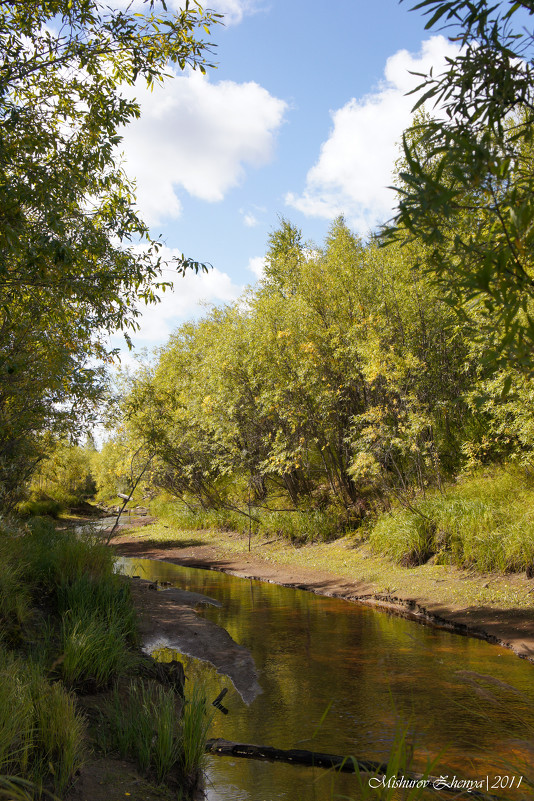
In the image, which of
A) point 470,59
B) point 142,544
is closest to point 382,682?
point 470,59

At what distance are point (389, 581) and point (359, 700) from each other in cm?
670

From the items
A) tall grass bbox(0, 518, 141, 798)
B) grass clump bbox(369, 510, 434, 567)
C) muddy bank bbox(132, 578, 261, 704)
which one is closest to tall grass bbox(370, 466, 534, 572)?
grass clump bbox(369, 510, 434, 567)

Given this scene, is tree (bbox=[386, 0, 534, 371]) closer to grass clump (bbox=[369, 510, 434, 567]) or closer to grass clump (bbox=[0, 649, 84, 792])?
grass clump (bbox=[0, 649, 84, 792])

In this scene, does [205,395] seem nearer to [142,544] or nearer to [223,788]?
[142,544]

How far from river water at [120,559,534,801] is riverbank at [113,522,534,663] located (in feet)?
1.84

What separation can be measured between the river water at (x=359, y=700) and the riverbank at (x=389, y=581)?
562mm

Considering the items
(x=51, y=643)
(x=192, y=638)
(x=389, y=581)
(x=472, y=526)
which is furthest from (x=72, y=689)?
(x=472, y=526)

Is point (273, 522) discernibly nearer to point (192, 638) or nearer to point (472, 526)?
point (472, 526)

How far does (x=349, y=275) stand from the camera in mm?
17781

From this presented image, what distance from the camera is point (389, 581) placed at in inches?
546

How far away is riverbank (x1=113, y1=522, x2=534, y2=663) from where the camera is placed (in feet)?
34.6

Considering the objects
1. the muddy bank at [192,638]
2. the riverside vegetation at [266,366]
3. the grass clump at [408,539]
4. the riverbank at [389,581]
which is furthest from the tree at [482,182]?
the grass clump at [408,539]

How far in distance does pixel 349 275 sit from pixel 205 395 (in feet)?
23.8

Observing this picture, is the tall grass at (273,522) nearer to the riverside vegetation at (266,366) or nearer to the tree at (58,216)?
the riverside vegetation at (266,366)
